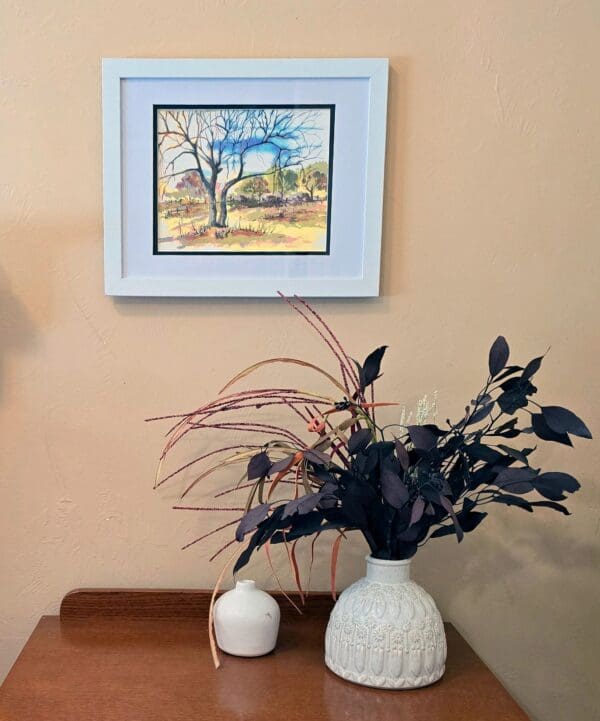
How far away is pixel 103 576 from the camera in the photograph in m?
1.13

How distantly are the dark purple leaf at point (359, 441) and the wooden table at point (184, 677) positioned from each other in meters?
0.29

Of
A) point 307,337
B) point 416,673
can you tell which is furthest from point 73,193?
point 416,673

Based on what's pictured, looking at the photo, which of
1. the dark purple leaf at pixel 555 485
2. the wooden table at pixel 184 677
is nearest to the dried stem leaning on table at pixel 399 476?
the dark purple leaf at pixel 555 485

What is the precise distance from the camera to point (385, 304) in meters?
1.11

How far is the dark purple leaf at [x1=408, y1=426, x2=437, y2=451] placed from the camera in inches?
33.0

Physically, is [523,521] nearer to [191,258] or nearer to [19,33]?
[191,258]

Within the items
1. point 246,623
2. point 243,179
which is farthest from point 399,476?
point 243,179

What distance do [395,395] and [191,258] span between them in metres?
0.36

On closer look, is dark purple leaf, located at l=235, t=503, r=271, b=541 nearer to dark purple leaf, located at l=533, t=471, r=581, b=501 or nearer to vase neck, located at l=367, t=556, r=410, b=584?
vase neck, located at l=367, t=556, r=410, b=584

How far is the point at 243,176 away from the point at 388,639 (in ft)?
2.13

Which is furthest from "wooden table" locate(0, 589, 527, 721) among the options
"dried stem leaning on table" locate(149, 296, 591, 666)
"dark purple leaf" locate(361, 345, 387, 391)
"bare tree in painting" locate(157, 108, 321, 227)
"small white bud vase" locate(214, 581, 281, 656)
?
"bare tree in painting" locate(157, 108, 321, 227)

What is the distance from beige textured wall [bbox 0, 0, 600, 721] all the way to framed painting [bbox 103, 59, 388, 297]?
0.03 meters

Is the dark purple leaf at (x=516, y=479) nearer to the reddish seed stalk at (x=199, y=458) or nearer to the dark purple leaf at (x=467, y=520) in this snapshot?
the dark purple leaf at (x=467, y=520)

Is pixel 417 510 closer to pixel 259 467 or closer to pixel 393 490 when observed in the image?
pixel 393 490
